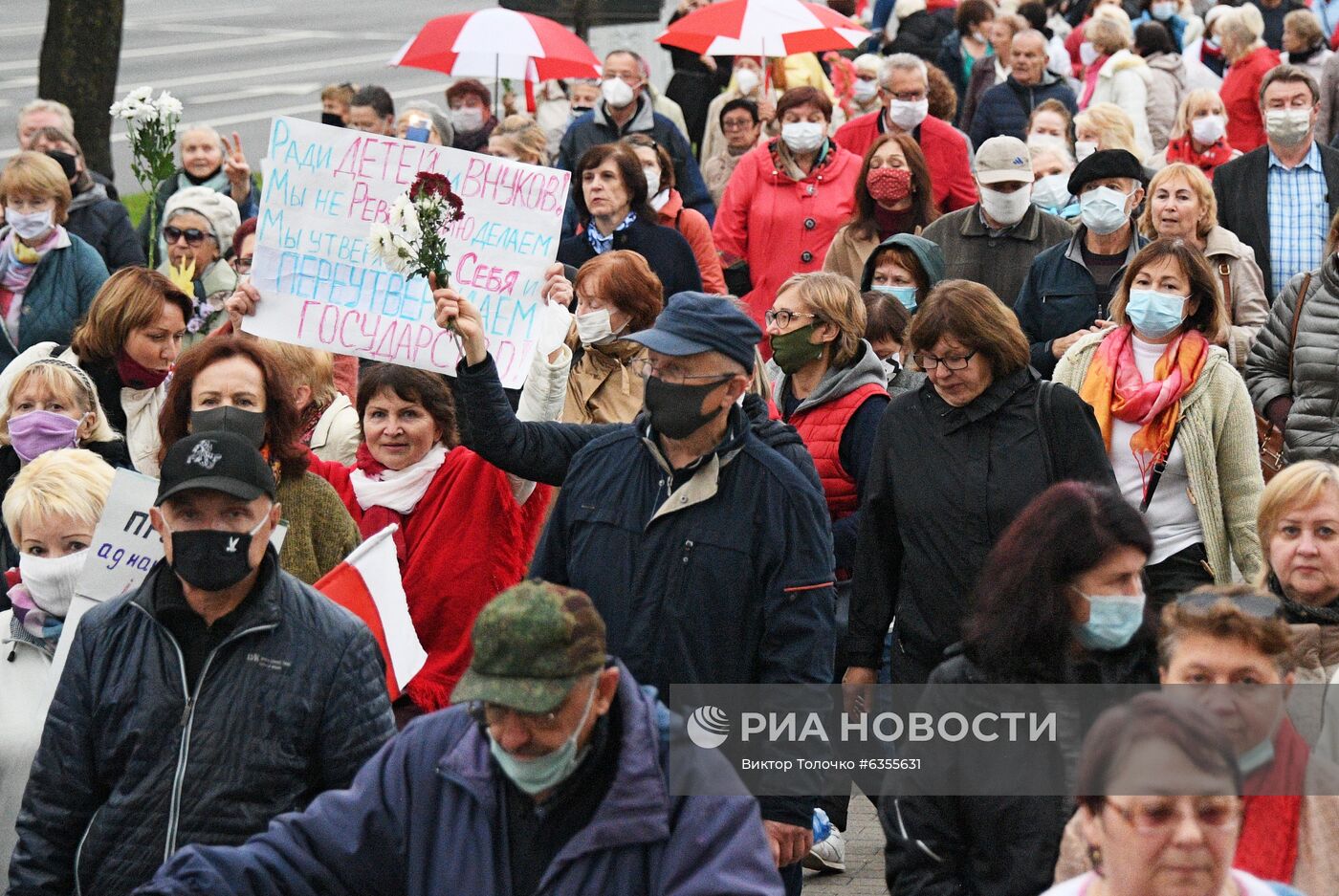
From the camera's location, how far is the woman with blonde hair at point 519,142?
39.6 feet

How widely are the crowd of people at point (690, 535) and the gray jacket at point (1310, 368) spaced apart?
1cm

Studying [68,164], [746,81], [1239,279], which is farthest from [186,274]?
[746,81]

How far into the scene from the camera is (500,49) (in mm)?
13406

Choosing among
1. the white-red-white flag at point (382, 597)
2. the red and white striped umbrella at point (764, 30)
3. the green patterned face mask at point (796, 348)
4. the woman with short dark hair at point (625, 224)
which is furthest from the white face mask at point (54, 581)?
the red and white striped umbrella at point (764, 30)

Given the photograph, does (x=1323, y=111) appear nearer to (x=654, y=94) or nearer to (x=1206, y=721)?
(x=654, y=94)

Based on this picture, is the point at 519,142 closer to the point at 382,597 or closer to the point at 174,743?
the point at 382,597

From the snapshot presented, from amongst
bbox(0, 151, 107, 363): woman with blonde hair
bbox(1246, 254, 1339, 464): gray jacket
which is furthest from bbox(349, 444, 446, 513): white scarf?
bbox(0, 151, 107, 363): woman with blonde hair

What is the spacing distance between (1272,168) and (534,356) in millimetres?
5120

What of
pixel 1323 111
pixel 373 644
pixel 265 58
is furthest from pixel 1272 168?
pixel 265 58

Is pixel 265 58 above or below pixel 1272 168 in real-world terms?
above

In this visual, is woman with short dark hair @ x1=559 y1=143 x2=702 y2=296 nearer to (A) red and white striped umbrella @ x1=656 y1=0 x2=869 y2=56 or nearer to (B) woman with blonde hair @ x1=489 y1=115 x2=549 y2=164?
(B) woman with blonde hair @ x1=489 y1=115 x2=549 y2=164

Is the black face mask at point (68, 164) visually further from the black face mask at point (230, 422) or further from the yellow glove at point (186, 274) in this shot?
the black face mask at point (230, 422)

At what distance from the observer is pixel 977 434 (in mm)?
5957

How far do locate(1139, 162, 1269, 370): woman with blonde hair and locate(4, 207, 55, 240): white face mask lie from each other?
514cm
